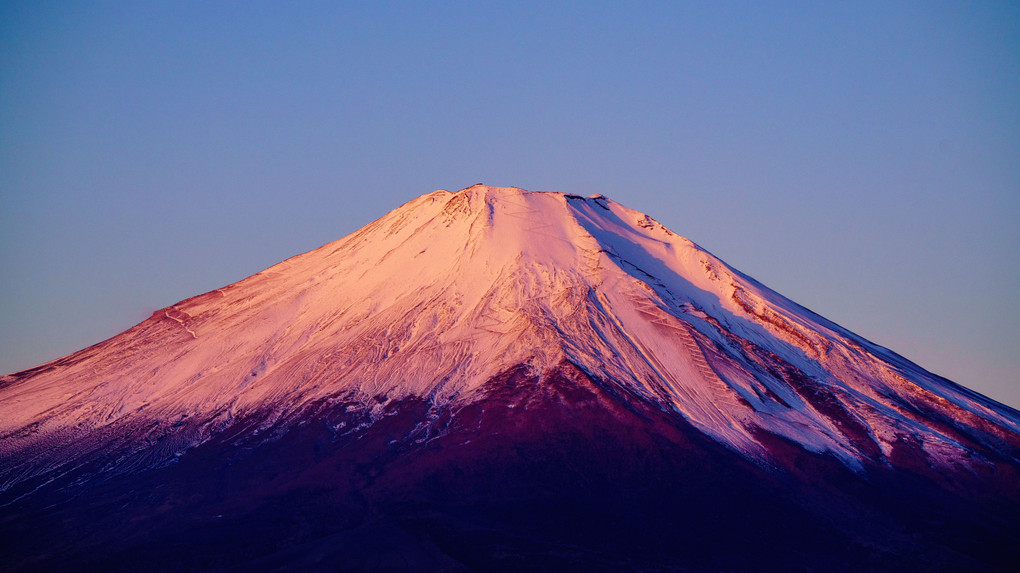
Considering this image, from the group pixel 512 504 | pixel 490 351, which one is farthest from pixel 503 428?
pixel 490 351

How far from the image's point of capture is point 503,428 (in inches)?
2378

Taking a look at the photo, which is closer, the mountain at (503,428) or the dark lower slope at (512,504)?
the dark lower slope at (512,504)

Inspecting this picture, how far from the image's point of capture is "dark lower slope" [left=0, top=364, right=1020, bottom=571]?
168 ft

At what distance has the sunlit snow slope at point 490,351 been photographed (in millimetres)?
65125

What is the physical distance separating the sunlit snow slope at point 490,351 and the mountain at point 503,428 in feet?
0.76

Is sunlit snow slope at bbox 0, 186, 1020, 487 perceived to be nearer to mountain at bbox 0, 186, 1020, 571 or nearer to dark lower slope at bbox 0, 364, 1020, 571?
mountain at bbox 0, 186, 1020, 571

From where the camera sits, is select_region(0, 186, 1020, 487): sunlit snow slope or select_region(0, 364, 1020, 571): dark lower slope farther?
select_region(0, 186, 1020, 487): sunlit snow slope

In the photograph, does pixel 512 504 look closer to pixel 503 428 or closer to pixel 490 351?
pixel 503 428

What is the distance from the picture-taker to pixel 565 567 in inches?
1946

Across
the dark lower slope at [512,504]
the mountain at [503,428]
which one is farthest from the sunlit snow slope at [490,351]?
the dark lower slope at [512,504]

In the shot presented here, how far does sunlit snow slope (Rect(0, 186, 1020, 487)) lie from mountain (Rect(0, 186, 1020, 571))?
0.76ft

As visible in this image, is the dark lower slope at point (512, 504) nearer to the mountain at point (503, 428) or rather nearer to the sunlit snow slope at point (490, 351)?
the mountain at point (503, 428)

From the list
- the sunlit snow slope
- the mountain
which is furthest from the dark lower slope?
the sunlit snow slope

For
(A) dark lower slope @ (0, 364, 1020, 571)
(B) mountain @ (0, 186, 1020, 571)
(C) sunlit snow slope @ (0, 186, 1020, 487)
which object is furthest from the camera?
(C) sunlit snow slope @ (0, 186, 1020, 487)
